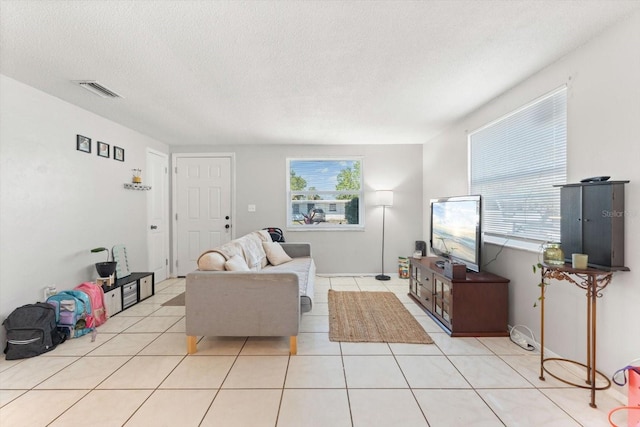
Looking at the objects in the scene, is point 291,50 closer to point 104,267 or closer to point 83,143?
point 83,143

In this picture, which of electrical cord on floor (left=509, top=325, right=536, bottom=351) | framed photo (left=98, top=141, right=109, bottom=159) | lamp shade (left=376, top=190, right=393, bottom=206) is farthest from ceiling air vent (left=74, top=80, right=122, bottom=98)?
electrical cord on floor (left=509, top=325, right=536, bottom=351)

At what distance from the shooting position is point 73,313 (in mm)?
2510

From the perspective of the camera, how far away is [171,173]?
15.8 ft

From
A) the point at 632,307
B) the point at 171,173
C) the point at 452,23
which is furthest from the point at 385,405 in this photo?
the point at 171,173

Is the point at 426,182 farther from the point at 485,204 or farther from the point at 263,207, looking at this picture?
the point at 263,207

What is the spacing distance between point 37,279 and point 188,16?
2.74m

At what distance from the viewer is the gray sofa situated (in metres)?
2.23

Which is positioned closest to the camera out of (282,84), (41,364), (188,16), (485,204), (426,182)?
(188,16)

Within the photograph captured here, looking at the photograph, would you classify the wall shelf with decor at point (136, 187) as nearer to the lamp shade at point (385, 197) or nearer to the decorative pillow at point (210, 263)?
the decorative pillow at point (210, 263)

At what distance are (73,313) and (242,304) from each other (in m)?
1.65

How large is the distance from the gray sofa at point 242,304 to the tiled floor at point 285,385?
0.72 feet

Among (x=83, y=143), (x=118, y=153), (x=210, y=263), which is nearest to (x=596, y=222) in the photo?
(x=210, y=263)

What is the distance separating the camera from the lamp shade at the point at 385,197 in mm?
4621

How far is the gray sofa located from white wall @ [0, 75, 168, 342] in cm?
159
